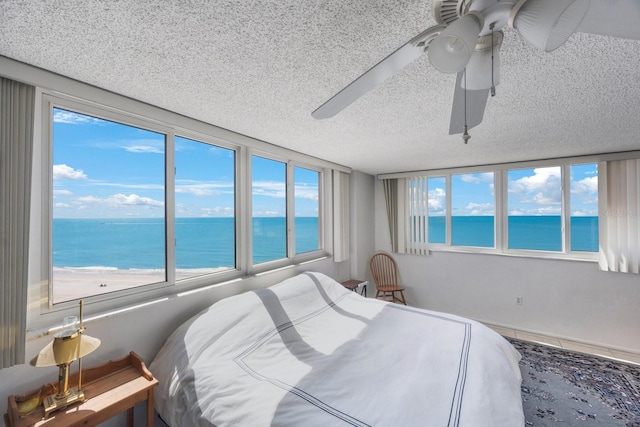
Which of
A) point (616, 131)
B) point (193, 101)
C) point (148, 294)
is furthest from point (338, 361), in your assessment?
point (616, 131)

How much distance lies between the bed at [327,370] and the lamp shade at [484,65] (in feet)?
4.87

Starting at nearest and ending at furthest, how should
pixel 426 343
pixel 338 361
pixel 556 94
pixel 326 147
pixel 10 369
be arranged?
pixel 10 369 → pixel 556 94 → pixel 338 361 → pixel 426 343 → pixel 326 147

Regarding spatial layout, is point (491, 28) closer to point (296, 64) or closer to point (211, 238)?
point (296, 64)

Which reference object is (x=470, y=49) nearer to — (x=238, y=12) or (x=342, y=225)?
(x=238, y=12)

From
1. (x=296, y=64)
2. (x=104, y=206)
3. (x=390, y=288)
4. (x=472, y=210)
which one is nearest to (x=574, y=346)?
(x=472, y=210)

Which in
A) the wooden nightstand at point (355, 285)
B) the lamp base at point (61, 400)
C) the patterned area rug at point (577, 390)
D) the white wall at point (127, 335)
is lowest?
the patterned area rug at point (577, 390)

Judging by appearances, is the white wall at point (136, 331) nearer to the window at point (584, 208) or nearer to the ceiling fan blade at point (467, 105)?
the ceiling fan blade at point (467, 105)

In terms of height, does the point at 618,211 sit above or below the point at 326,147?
below

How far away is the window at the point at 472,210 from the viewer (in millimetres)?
3836

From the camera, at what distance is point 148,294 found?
1889 mm

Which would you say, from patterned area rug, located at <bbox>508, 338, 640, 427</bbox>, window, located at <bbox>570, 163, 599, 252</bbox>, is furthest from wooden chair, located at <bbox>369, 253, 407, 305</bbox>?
window, located at <bbox>570, 163, 599, 252</bbox>

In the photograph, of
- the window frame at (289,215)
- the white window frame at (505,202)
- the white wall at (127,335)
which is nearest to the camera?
the white wall at (127,335)

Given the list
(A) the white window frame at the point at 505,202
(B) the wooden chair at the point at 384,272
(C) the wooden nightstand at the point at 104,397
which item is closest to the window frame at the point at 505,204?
(A) the white window frame at the point at 505,202

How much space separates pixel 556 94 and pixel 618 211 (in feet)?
8.29
